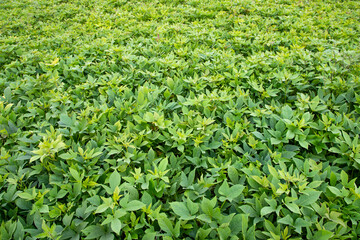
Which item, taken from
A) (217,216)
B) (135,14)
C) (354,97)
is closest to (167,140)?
(217,216)

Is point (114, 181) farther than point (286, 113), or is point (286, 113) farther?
point (286, 113)

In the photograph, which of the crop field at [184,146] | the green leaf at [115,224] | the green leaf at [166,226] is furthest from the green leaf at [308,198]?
the green leaf at [115,224]

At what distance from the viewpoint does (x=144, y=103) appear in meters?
2.35

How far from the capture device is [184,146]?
83.2 inches

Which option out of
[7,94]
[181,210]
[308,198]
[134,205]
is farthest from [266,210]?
[7,94]

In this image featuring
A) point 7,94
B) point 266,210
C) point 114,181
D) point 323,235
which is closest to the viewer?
point 323,235

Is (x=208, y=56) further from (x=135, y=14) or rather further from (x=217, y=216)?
(x=135, y=14)

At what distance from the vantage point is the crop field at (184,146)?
1.49 meters

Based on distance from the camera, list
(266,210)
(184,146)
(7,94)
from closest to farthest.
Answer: (266,210) → (184,146) → (7,94)

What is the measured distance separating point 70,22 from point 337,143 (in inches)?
244

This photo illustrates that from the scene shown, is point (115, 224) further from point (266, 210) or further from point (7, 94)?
point (7, 94)

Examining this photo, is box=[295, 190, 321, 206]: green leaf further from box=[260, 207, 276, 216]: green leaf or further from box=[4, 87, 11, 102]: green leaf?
box=[4, 87, 11, 102]: green leaf

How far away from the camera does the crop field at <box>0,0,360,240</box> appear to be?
1.49m

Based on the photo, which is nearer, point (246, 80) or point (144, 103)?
point (144, 103)
